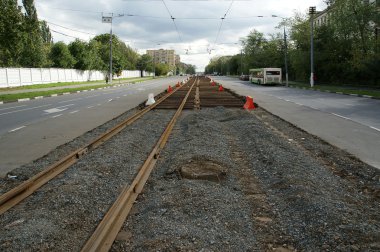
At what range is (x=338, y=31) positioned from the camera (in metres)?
46.8

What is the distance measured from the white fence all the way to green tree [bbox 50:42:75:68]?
1733 mm

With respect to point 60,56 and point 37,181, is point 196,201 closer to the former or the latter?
point 37,181

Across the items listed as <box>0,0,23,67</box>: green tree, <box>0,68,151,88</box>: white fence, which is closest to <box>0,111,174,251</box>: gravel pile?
<box>0,0,23,67</box>: green tree

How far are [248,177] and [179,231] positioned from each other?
2.85 m

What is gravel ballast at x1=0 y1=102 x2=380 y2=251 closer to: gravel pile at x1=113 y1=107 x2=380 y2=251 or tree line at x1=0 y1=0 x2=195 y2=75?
gravel pile at x1=113 y1=107 x2=380 y2=251

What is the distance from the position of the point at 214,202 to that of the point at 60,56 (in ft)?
212

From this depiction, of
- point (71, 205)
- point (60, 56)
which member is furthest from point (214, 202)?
point (60, 56)

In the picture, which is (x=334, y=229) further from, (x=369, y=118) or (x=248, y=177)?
Answer: (x=369, y=118)

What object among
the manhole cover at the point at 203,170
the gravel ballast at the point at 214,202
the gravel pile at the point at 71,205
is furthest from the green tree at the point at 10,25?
the manhole cover at the point at 203,170

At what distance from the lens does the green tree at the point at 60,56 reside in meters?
65.1

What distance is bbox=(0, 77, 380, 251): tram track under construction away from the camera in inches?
170

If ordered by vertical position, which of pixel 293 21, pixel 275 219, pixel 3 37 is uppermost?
pixel 293 21

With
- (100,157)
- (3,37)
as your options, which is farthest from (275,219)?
(3,37)

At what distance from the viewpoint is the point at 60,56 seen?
214ft
